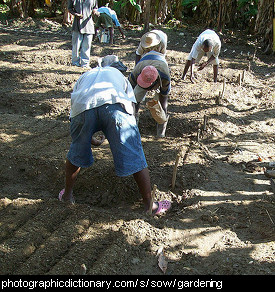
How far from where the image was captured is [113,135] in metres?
3.09

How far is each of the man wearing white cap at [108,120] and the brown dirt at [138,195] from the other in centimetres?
48

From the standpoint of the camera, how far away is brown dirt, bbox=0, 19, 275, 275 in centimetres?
284

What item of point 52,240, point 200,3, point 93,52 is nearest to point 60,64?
point 93,52

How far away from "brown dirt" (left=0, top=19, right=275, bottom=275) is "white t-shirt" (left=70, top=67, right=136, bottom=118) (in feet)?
3.20

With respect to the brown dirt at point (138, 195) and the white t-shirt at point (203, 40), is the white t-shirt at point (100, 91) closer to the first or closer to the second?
the brown dirt at point (138, 195)

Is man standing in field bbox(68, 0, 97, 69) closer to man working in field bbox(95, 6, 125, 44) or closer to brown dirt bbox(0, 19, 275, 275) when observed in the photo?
brown dirt bbox(0, 19, 275, 275)

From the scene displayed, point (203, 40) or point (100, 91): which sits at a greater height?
point (203, 40)

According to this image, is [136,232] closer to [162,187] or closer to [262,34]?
[162,187]

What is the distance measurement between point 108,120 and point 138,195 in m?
1.18

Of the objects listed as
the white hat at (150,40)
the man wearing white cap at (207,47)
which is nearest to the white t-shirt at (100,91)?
the white hat at (150,40)

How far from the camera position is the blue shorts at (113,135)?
3.05m

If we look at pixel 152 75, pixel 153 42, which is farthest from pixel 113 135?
pixel 153 42

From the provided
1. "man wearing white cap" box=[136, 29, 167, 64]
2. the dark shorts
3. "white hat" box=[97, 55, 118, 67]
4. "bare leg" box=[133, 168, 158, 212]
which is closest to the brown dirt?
"bare leg" box=[133, 168, 158, 212]

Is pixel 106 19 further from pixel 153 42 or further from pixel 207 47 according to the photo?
pixel 153 42
